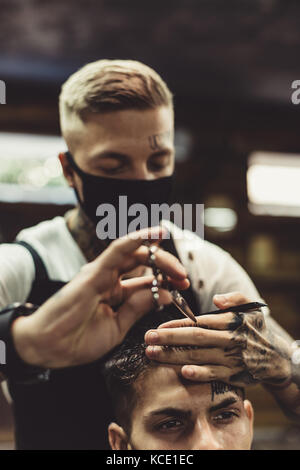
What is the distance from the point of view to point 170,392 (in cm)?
104

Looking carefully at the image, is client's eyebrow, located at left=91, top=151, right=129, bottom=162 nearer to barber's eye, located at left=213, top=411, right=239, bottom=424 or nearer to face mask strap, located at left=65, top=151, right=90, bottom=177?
face mask strap, located at left=65, top=151, right=90, bottom=177

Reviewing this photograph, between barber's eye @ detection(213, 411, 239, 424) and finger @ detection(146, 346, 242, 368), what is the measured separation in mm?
158

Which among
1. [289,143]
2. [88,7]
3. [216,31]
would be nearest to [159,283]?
[289,143]

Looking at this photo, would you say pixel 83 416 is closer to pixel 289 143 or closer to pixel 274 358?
pixel 274 358

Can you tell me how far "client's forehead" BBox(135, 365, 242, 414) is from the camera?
102 cm

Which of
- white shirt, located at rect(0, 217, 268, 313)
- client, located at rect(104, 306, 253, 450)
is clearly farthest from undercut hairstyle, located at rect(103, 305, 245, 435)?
white shirt, located at rect(0, 217, 268, 313)

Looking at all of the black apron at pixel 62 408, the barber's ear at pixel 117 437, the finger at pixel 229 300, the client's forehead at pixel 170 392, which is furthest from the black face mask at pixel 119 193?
the barber's ear at pixel 117 437

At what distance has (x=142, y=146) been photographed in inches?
40.1

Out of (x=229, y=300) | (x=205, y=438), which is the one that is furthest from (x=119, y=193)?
(x=205, y=438)

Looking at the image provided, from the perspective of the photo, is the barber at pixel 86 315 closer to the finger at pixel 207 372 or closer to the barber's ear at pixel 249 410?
the finger at pixel 207 372

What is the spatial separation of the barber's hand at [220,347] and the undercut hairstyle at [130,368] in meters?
0.02

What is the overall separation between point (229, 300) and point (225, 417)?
279 millimetres

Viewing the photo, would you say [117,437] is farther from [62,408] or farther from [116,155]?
[116,155]
